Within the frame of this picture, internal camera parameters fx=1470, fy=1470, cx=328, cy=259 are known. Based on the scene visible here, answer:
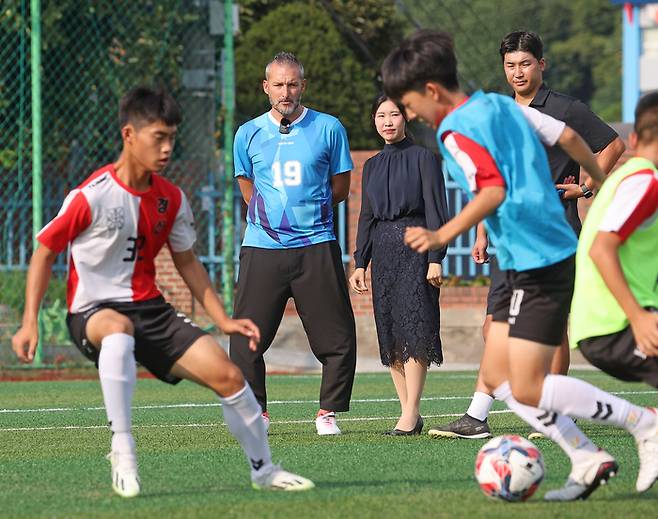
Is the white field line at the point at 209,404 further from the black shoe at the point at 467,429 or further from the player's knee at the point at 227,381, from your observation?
the player's knee at the point at 227,381

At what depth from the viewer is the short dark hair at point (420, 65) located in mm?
5984

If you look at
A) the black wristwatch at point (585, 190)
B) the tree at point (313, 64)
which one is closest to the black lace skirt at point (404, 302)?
the black wristwatch at point (585, 190)

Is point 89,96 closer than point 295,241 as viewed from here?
No

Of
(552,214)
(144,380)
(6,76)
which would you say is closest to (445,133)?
(552,214)

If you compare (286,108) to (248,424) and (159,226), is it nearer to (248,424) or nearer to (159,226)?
(159,226)

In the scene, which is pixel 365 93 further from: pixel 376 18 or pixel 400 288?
pixel 400 288

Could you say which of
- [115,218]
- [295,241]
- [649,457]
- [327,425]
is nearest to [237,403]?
[115,218]

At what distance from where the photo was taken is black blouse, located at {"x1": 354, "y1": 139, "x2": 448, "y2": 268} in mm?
8773

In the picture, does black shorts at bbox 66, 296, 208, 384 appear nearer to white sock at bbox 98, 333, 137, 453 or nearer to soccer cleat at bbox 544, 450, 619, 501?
white sock at bbox 98, 333, 137, 453

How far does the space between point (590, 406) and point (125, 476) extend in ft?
6.26

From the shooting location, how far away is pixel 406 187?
8797mm

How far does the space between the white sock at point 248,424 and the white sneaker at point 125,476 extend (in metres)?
0.44

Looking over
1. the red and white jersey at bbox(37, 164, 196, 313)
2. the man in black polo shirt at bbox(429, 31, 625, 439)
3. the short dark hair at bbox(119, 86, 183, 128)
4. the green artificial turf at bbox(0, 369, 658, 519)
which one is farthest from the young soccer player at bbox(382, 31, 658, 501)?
the man in black polo shirt at bbox(429, 31, 625, 439)

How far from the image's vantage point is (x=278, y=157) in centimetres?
887
